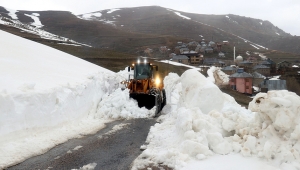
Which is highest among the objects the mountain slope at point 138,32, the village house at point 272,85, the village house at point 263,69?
the mountain slope at point 138,32

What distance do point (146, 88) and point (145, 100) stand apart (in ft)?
3.78

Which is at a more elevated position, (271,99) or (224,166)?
(271,99)

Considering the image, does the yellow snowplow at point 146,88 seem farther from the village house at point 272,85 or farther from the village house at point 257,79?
the village house at point 257,79

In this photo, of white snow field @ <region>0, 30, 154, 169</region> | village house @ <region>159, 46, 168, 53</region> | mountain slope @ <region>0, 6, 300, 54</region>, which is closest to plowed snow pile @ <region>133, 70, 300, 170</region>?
white snow field @ <region>0, 30, 154, 169</region>

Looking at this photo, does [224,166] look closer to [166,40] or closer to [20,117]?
[20,117]

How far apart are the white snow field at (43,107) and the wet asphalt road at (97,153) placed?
43 cm

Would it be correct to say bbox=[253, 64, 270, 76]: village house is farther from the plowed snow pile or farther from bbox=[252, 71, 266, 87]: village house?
the plowed snow pile

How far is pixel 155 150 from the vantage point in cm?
777

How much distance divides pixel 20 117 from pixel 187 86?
22.7ft

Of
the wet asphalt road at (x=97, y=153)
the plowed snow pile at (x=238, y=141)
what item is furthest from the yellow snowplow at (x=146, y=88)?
the plowed snow pile at (x=238, y=141)

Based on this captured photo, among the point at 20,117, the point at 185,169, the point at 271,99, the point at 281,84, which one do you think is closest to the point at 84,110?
the point at 20,117

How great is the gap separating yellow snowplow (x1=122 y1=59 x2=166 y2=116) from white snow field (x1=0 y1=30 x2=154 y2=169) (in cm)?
49

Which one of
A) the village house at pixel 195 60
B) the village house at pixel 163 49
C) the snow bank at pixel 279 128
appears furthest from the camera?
the village house at pixel 163 49

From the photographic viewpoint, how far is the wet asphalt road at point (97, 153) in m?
6.89
